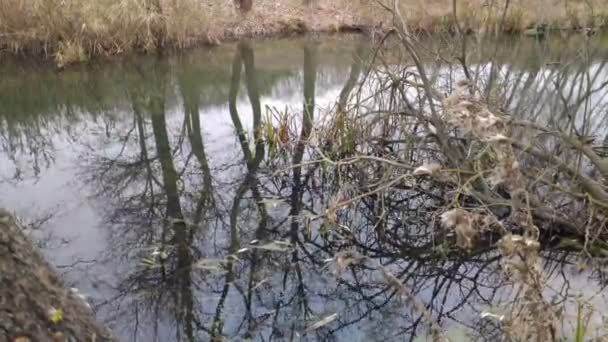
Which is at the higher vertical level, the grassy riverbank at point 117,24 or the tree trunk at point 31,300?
the grassy riverbank at point 117,24

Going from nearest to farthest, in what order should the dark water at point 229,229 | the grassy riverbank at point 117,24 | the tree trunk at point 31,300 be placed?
the tree trunk at point 31,300 < the dark water at point 229,229 < the grassy riverbank at point 117,24

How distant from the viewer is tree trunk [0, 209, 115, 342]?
1.33m

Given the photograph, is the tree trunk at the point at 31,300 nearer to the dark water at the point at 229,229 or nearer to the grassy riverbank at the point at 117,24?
the dark water at the point at 229,229

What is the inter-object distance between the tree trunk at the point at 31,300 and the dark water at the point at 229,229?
165 cm

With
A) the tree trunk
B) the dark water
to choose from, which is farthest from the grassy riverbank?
the tree trunk

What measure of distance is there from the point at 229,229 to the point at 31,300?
9.66 ft

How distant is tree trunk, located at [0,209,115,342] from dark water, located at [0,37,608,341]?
165 centimetres

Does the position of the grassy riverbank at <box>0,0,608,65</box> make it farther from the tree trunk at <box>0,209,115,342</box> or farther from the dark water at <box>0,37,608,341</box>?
the tree trunk at <box>0,209,115,342</box>

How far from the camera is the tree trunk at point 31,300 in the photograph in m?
1.33

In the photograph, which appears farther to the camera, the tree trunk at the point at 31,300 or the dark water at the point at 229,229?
the dark water at the point at 229,229

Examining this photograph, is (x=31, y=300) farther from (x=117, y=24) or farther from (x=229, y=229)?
(x=117, y=24)

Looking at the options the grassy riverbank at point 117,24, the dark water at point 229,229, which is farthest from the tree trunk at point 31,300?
the grassy riverbank at point 117,24

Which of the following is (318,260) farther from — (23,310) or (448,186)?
(23,310)

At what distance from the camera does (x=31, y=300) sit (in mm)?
1379
